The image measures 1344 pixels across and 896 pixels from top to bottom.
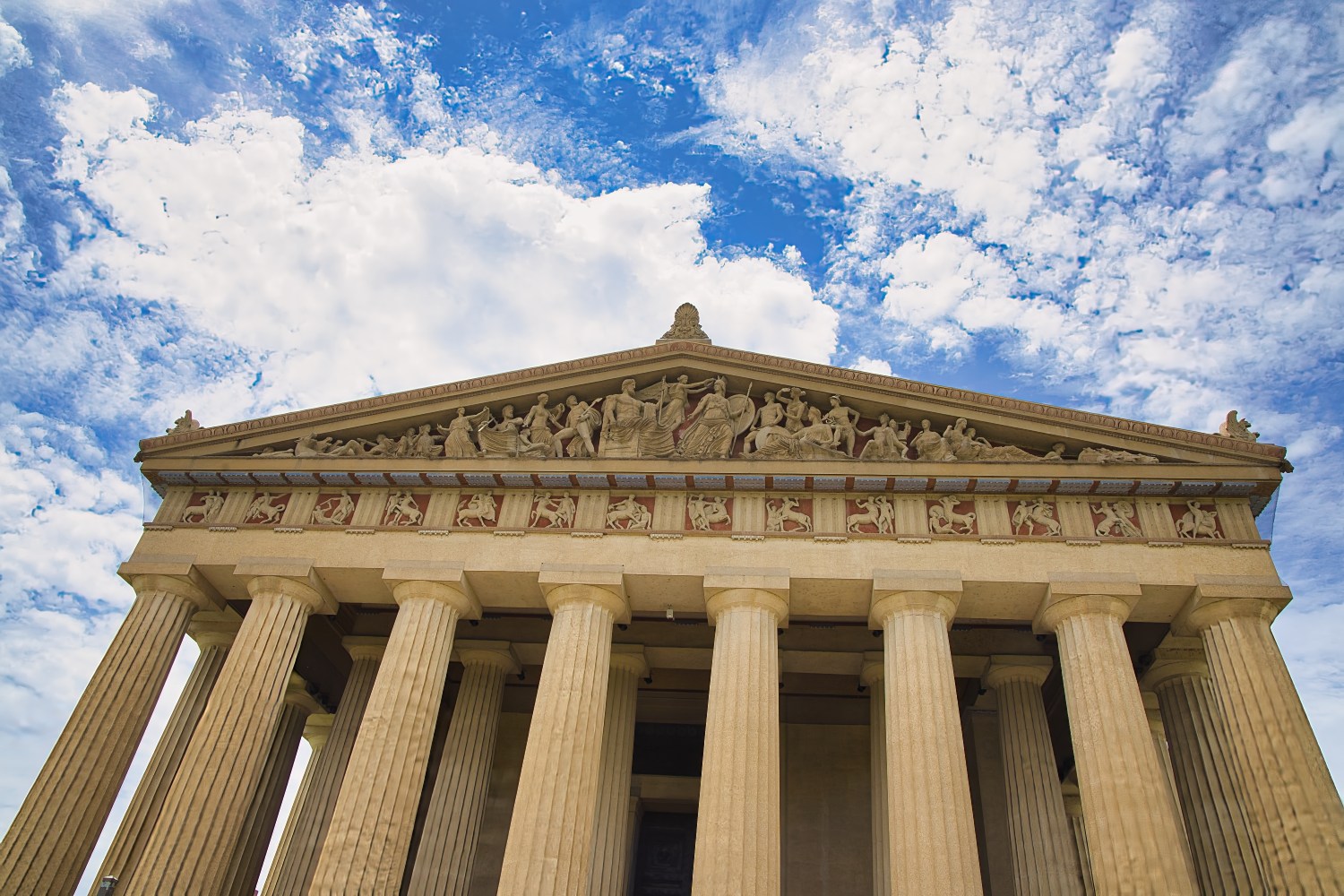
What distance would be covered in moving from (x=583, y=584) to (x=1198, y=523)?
10.5 metres

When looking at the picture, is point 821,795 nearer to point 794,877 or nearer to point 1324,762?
Result: point 794,877

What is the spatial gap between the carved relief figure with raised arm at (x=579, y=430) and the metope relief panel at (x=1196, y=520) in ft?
33.9

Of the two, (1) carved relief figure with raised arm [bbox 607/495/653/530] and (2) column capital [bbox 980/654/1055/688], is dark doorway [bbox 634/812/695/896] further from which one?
(1) carved relief figure with raised arm [bbox 607/495/653/530]

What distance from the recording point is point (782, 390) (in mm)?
19250

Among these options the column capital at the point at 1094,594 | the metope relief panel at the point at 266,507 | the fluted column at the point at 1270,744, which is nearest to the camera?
the fluted column at the point at 1270,744

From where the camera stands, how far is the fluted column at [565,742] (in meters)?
14.5

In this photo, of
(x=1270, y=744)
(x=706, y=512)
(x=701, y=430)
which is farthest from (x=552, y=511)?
(x=1270, y=744)

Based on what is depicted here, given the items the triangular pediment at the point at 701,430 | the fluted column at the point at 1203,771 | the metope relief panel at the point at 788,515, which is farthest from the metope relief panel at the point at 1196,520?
the metope relief panel at the point at 788,515

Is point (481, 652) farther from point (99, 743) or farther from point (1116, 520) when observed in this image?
point (1116, 520)

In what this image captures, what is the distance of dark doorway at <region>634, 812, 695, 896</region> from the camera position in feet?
69.4

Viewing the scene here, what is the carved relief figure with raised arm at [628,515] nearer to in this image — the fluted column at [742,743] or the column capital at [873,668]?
the fluted column at [742,743]

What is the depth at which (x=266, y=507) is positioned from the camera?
1895cm

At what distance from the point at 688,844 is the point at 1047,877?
7796mm

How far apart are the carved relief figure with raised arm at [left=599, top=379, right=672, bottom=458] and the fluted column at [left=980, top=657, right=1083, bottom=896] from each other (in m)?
7.87
